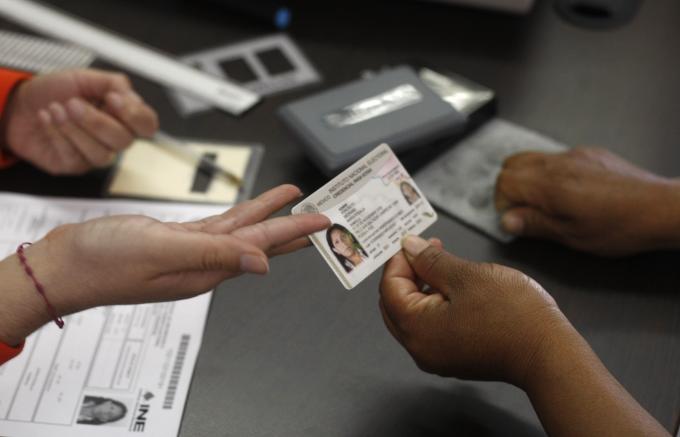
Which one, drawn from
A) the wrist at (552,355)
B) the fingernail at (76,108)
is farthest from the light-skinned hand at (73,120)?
the wrist at (552,355)

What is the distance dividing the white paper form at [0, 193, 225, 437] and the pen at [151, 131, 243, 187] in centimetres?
21

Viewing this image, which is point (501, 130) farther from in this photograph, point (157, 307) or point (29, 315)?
point (29, 315)

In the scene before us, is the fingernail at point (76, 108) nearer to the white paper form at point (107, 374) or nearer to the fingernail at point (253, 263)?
the white paper form at point (107, 374)

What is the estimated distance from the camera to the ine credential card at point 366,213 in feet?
2.32

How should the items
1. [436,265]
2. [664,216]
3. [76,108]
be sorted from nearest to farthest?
[436,265] < [664,216] < [76,108]

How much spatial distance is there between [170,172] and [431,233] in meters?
0.38

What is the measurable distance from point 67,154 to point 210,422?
1.51 feet

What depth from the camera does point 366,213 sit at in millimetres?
726

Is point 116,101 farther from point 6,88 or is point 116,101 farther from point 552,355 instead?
point 552,355

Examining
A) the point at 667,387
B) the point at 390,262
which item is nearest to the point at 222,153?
the point at 390,262

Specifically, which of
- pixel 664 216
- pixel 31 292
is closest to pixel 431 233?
pixel 664 216

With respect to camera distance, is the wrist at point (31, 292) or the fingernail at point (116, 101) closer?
the wrist at point (31, 292)

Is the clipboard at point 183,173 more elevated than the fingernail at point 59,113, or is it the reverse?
the fingernail at point 59,113

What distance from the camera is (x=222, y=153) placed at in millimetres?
1016
